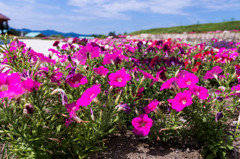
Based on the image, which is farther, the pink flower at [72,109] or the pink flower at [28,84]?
the pink flower at [72,109]

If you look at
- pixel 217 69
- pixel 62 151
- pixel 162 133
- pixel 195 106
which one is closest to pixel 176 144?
pixel 162 133

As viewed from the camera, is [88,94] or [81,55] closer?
[88,94]

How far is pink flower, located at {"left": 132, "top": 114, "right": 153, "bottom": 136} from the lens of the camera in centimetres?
179

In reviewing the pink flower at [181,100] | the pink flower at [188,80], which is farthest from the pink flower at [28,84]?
the pink flower at [188,80]

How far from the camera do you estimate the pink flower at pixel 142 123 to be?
179 cm

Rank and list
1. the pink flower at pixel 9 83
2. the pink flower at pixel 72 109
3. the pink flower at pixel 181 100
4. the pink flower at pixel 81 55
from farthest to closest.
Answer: the pink flower at pixel 81 55, the pink flower at pixel 181 100, the pink flower at pixel 72 109, the pink flower at pixel 9 83

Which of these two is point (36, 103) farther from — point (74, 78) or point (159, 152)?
point (159, 152)

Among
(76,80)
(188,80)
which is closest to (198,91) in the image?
(188,80)

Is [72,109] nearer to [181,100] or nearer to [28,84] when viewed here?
[28,84]

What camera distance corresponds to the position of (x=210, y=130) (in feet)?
6.15

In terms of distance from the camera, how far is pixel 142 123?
1.85 meters

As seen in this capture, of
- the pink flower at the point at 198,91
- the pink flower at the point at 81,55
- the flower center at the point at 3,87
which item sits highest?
the pink flower at the point at 81,55

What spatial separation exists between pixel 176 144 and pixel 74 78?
1287 millimetres

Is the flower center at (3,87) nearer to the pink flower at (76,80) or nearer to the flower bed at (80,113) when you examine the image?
the flower bed at (80,113)
